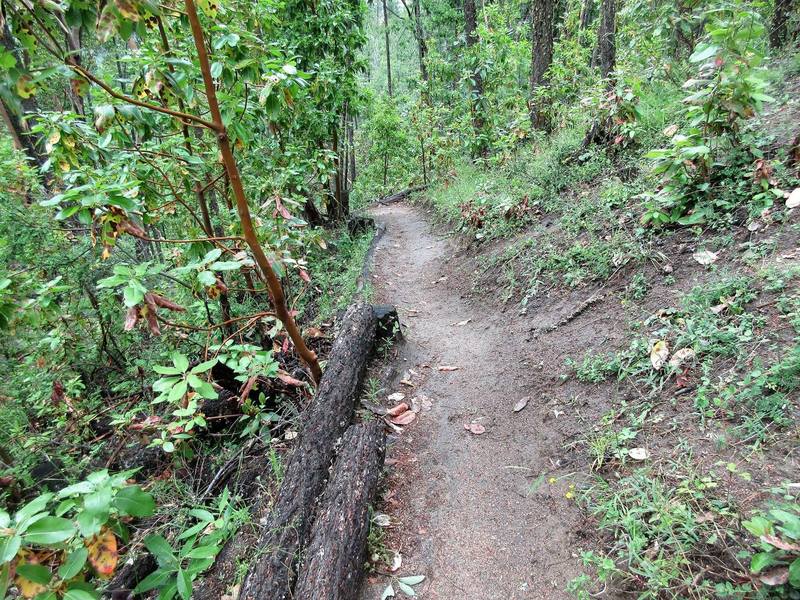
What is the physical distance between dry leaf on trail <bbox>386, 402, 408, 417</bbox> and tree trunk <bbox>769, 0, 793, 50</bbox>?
6554 mm

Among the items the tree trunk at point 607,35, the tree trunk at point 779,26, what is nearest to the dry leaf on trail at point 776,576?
the tree trunk at point 779,26

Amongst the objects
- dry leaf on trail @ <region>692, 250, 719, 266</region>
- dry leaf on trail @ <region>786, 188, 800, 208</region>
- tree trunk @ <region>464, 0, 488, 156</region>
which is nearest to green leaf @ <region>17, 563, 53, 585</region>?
dry leaf on trail @ <region>692, 250, 719, 266</region>

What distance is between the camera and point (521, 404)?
3.61 meters

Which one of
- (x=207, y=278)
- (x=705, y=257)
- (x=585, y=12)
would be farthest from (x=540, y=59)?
(x=207, y=278)

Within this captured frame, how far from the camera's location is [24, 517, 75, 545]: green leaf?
1.42 meters

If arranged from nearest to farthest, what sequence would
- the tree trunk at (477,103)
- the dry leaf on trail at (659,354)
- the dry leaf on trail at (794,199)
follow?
the dry leaf on trail at (659,354) → the dry leaf on trail at (794,199) → the tree trunk at (477,103)

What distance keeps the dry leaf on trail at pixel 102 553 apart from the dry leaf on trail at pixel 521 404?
115 inches

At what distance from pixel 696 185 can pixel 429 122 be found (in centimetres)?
1045

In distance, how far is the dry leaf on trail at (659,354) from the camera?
287 cm

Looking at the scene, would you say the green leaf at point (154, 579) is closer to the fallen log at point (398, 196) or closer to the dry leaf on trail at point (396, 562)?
the dry leaf on trail at point (396, 562)

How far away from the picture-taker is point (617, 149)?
18.4 feet

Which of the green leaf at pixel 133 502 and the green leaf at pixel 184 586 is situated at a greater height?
the green leaf at pixel 133 502

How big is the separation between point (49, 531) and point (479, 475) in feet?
8.25

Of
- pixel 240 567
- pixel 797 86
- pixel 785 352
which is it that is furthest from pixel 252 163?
pixel 797 86
